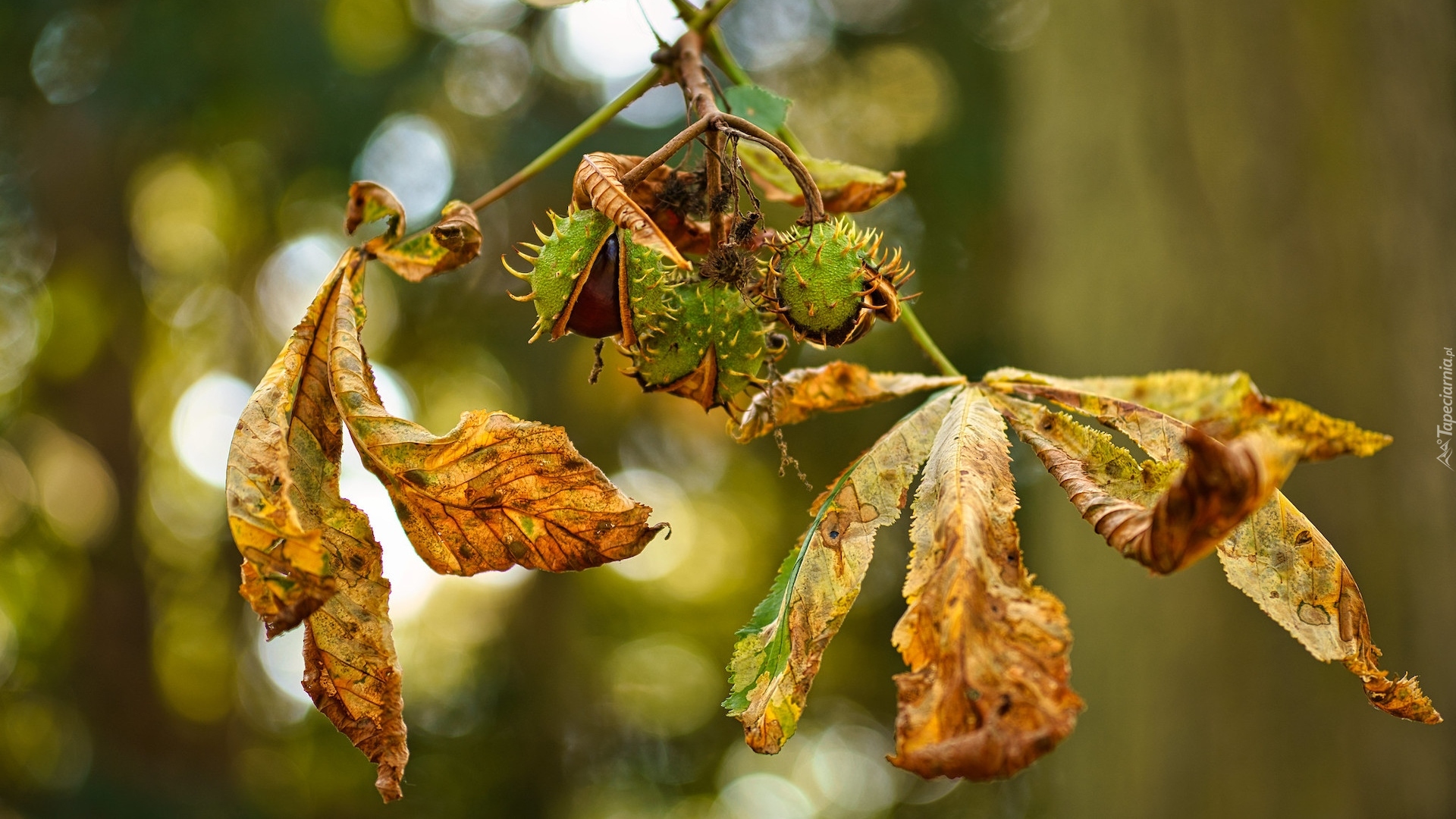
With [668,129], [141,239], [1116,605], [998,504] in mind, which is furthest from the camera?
[141,239]

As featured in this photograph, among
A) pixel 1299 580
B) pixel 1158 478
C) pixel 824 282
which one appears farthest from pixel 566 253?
pixel 1299 580

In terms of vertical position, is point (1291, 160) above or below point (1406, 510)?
above

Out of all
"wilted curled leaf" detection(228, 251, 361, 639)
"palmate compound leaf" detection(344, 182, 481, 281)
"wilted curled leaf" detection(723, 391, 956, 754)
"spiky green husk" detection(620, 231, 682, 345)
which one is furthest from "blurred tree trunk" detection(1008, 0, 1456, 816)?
"wilted curled leaf" detection(228, 251, 361, 639)

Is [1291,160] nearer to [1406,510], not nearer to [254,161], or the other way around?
[1406,510]

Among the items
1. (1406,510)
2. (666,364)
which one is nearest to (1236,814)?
(1406,510)

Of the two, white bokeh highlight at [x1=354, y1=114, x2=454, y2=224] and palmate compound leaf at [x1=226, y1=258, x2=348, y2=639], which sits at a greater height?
white bokeh highlight at [x1=354, y1=114, x2=454, y2=224]

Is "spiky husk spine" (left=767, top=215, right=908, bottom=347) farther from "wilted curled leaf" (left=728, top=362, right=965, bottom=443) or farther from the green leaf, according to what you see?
the green leaf

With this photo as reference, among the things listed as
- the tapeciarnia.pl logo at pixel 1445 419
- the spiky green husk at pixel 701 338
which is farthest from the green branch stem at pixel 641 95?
the tapeciarnia.pl logo at pixel 1445 419
